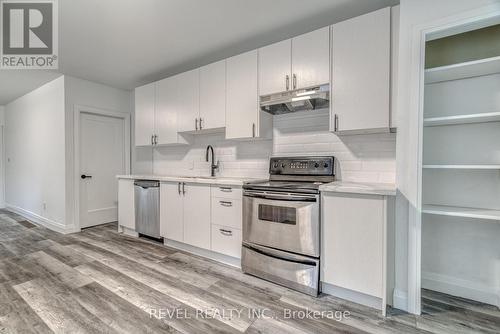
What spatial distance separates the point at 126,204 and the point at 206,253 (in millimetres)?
1699

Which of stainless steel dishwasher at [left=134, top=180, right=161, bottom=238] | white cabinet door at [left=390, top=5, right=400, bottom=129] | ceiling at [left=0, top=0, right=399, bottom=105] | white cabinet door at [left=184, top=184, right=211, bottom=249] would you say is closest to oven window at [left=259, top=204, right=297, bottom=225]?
white cabinet door at [left=184, top=184, right=211, bottom=249]

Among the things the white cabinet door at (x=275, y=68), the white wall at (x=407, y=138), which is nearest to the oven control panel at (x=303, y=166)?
the white wall at (x=407, y=138)

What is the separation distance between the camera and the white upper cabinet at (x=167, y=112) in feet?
11.3

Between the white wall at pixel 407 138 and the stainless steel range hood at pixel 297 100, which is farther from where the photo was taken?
the stainless steel range hood at pixel 297 100

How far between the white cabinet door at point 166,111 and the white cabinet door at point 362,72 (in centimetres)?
229

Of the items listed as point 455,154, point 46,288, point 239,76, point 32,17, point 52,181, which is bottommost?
point 46,288

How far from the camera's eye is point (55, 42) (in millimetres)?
2756

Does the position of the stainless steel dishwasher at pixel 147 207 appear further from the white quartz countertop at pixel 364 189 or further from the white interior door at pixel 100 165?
the white quartz countertop at pixel 364 189

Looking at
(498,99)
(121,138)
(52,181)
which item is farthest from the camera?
(121,138)

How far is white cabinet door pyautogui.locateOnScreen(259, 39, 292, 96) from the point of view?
7.93 ft

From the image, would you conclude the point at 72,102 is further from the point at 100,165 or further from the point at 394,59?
the point at 394,59

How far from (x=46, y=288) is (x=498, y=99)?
166 inches

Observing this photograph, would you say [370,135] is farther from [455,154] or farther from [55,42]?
[55,42]

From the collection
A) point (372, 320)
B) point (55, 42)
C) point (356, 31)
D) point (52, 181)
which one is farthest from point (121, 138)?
point (372, 320)
